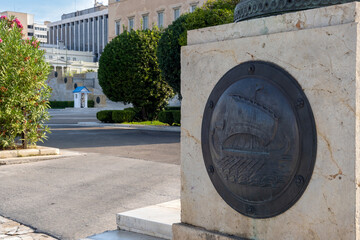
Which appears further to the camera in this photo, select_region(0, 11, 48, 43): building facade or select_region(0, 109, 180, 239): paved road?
select_region(0, 11, 48, 43): building facade

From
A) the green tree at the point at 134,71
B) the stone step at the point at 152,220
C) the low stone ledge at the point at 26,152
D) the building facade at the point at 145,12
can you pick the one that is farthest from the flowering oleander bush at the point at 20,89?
the building facade at the point at 145,12

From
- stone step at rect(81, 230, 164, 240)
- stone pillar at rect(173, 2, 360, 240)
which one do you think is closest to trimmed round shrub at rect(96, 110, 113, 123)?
stone step at rect(81, 230, 164, 240)

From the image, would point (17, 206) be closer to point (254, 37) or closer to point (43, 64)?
point (254, 37)

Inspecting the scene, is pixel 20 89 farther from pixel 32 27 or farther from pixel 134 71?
pixel 32 27

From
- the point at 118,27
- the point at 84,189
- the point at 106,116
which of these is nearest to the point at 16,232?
the point at 84,189

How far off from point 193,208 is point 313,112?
1188mm

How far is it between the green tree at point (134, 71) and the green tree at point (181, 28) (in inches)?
136

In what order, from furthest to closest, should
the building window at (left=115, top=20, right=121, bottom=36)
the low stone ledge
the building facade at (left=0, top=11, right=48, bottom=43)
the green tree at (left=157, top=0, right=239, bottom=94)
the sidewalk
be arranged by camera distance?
the building facade at (left=0, top=11, right=48, bottom=43)
the building window at (left=115, top=20, right=121, bottom=36)
the green tree at (left=157, top=0, right=239, bottom=94)
the low stone ledge
the sidewalk

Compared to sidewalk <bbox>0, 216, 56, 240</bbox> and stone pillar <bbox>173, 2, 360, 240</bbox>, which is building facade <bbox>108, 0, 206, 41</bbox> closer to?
sidewalk <bbox>0, 216, 56, 240</bbox>

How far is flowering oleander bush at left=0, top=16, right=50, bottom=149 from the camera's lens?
34.5 ft

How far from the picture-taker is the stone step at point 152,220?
3.56 metres

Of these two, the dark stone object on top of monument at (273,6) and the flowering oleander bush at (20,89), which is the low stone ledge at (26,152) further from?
the dark stone object on top of monument at (273,6)

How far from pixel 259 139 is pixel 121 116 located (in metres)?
23.4

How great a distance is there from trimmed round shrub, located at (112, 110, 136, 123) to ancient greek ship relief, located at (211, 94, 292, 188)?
75.8 ft
